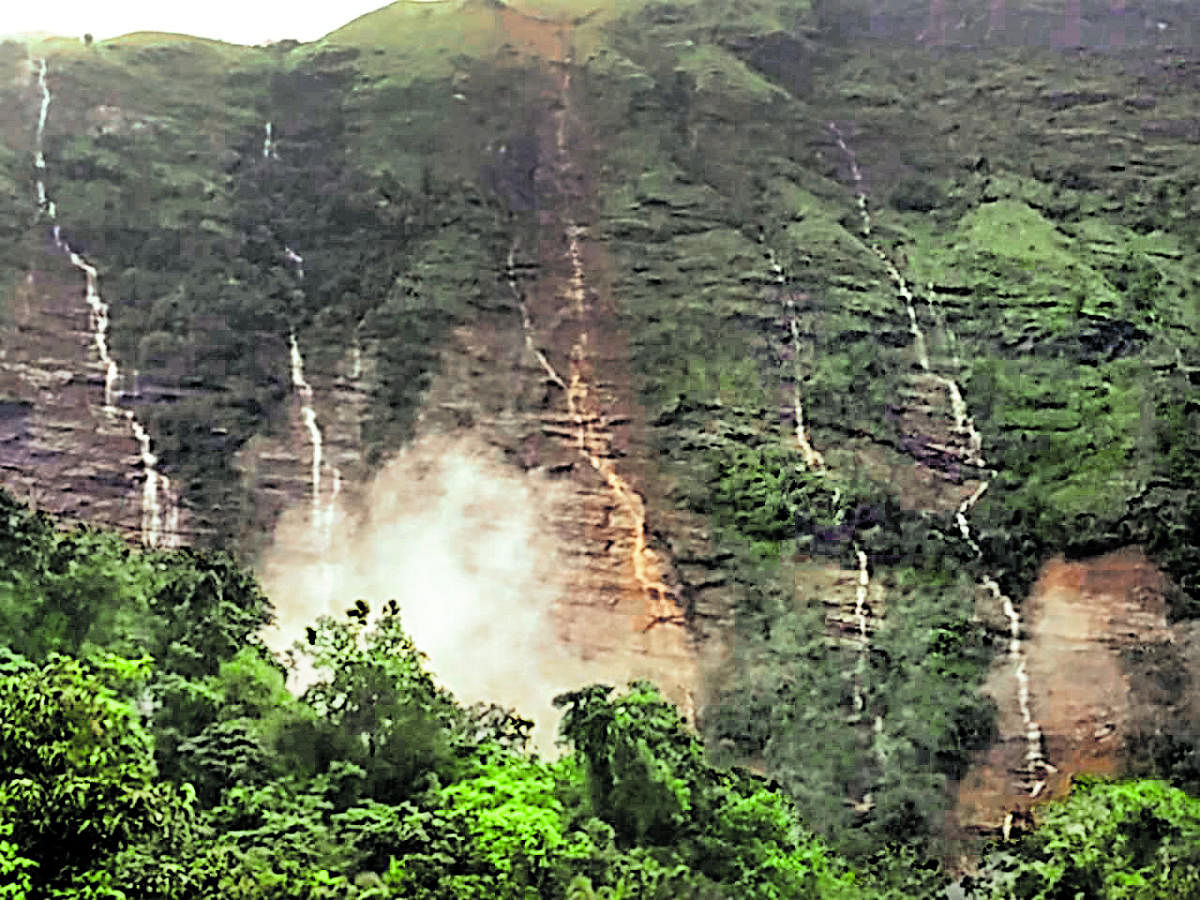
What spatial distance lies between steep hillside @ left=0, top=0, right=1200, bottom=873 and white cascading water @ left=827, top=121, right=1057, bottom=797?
0.08 meters

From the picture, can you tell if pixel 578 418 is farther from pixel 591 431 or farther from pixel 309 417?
pixel 309 417

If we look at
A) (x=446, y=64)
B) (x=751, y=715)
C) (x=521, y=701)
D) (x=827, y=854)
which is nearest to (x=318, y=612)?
(x=521, y=701)

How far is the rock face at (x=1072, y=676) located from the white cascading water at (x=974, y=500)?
0.38 feet

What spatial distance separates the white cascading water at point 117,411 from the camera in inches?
1185

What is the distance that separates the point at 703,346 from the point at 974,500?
7.52 meters

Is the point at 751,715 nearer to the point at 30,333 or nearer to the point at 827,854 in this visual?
the point at 827,854

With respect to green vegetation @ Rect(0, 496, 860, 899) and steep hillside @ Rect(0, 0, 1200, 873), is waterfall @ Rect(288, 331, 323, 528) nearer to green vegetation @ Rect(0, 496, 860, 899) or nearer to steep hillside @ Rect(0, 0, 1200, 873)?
steep hillside @ Rect(0, 0, 1200, 873)

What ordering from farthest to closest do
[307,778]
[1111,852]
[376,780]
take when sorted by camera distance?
[1111,852], [376,780], [307,778]

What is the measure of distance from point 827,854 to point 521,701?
7.88 metres

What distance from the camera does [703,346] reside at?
107 ft

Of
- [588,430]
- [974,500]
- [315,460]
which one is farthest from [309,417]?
[974,500]

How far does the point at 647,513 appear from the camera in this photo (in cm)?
2938

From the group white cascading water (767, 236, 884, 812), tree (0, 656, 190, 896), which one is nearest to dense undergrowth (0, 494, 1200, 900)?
tree (0, 656, 190, 896)

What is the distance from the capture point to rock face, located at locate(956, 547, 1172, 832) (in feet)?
75.4
